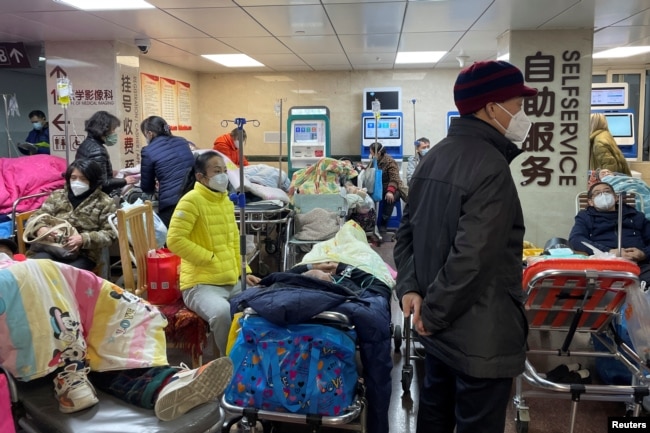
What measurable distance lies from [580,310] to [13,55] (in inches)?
258

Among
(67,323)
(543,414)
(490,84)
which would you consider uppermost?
(490,84)

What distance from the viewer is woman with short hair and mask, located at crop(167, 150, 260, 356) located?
2.86 metres

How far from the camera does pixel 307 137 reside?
8.12 m

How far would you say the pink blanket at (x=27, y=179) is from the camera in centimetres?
485

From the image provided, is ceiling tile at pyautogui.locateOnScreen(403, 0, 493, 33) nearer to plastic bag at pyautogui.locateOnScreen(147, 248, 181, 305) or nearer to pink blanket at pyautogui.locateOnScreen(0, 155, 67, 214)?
plastic bag at pyautogui.locateOnScreen(147, 248, 181, 305)

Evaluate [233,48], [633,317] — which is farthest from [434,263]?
[233,48]

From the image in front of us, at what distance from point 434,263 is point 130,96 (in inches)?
229

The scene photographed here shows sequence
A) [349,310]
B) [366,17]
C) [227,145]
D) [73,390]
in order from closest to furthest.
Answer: [73,390] → [349,310] → [366,17] → [227,145]

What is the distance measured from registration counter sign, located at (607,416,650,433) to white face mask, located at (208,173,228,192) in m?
2.35

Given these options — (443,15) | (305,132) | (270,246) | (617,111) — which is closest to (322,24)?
(443,15)

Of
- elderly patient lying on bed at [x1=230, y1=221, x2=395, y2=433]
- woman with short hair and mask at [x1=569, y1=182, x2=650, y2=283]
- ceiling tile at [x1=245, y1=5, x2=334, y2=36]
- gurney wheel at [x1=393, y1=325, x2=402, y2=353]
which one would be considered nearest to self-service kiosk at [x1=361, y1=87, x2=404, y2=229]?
ceiling tile at [x1=245, y1=5, x2=334, y2=36]

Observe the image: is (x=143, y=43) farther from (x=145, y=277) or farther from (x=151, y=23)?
(x=145, y=277)

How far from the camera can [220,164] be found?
306cm

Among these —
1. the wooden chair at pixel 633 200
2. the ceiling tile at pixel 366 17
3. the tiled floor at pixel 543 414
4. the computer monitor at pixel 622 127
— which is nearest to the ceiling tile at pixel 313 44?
the ceiling tile at pixel 366 17
